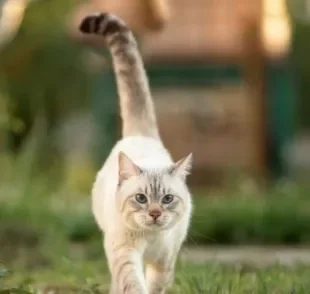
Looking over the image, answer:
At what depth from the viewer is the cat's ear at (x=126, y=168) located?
424cm

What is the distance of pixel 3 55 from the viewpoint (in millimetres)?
11000

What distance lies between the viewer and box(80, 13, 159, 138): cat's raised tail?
4961 mm

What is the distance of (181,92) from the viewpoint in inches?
503

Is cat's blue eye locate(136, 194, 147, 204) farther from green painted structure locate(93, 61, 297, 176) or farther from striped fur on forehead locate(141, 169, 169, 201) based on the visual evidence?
green painted structure locate(93, 61, 297, 176)

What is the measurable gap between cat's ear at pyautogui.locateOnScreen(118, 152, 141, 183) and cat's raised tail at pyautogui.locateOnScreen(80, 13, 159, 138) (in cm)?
68

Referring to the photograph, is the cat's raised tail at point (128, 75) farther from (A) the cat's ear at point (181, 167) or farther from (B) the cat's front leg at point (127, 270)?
(B) the cat's front leg at point (127, 270)

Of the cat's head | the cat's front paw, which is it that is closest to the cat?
the cat's head

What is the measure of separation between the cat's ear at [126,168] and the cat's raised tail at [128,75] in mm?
677

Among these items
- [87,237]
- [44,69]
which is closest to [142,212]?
[87,237]

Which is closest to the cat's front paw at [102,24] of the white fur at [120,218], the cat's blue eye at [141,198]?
the white fur at [120,218]

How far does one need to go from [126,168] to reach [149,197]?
154 mm

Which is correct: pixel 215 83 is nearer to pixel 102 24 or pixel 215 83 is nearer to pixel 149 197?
pixel 102 24

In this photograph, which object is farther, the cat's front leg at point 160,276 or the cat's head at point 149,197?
the cat's front leg at point 160,276

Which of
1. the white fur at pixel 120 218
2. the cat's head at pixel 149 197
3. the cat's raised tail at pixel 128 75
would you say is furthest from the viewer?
the cat's raised tail at pixel 128 75
